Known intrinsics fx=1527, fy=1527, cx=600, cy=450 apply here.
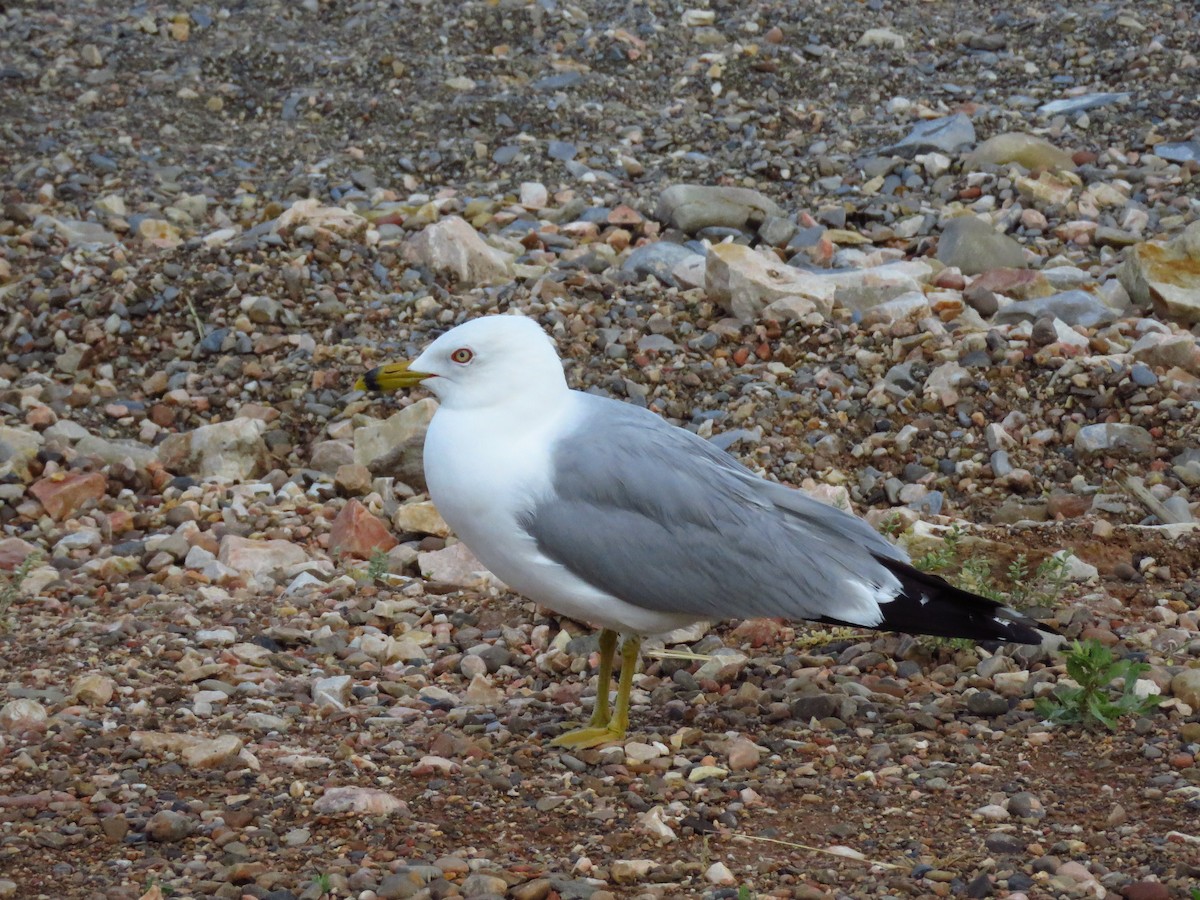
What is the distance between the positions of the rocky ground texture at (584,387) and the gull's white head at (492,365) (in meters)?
0.87

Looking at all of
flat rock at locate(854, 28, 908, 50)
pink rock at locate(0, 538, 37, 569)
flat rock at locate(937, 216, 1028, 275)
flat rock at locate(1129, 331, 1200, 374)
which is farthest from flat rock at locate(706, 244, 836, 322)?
flat rock at locate(854, 28, 908, 50)

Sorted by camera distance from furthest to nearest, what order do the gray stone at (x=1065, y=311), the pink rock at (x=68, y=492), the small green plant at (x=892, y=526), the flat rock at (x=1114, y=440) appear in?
the gray stone at (x=1065, y=311), the pink rock at (x=68, y=492), the flat rock at (x=1114, y=440), the small green plant at (x=892, y=526)

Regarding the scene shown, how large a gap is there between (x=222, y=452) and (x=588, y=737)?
2.64 m

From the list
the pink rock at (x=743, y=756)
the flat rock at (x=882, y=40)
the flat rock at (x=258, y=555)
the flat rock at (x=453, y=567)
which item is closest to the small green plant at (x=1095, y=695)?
the pink rock at (x=743, y=756)

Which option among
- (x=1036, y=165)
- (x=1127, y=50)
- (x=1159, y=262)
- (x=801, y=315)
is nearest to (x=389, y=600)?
(x=801, y=315)

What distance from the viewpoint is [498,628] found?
4.70 meters

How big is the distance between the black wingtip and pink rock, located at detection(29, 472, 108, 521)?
3232 millimetres

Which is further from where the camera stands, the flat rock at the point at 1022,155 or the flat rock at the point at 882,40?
the flat rock at the point at 882,40

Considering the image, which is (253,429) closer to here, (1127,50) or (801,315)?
(801,315)

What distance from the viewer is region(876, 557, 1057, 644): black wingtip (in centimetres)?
369

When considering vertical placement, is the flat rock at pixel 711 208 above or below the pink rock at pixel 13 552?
above

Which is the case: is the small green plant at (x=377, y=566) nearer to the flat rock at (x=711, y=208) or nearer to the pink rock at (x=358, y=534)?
the pink rock at (x=358, y=534)

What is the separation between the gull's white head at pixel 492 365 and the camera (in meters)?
3.80

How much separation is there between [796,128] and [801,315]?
2765 millimetres
